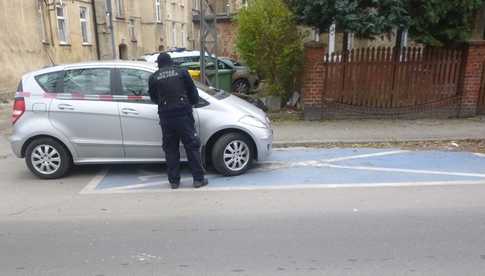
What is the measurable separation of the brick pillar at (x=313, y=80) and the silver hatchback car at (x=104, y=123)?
3617mm

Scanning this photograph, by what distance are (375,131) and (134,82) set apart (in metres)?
5.09

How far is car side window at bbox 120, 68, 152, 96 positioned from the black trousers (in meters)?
0.83

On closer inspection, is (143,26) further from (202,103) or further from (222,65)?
(202,103)

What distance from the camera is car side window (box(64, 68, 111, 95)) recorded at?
5.54m

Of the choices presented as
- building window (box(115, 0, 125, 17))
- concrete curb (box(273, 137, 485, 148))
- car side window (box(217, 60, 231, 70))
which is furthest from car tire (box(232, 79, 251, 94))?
building window (box(115, 0, 125, 17))

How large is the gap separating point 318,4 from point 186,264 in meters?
6.83

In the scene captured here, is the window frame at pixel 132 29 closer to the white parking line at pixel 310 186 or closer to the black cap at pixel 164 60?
the black cap at pixel 164 60

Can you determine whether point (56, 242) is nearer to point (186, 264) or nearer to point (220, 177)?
point (186, 264)

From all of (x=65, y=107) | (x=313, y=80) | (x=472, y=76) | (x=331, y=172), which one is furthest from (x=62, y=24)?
(x=472, y=76)

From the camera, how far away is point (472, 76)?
8.83 meters

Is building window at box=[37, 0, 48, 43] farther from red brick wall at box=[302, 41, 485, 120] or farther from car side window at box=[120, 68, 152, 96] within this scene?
car side window at box=[120, 68, 152, 96]

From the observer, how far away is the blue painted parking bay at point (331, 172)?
17.3ft

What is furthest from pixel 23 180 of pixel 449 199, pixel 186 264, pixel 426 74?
pixel 426 74

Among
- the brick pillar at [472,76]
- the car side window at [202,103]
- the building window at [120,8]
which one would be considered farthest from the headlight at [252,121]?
the building window at [120,8]
